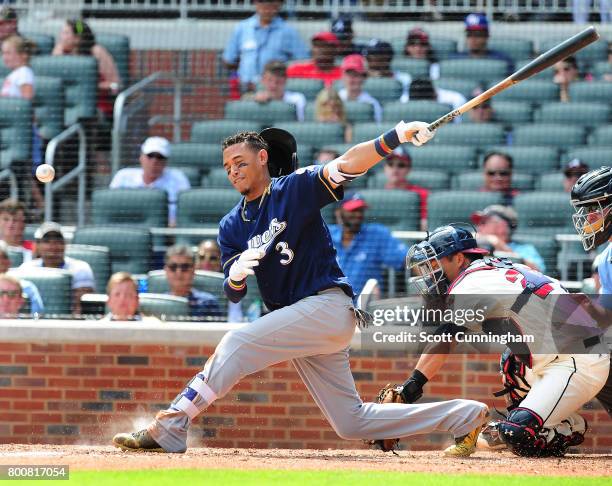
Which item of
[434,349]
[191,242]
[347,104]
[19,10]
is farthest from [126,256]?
[19,10]

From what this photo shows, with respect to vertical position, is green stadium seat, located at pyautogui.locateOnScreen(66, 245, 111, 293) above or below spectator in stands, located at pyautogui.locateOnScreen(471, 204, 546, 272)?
below

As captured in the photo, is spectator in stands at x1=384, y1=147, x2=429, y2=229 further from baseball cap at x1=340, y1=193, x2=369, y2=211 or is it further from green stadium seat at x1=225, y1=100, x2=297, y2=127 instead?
green stadium seat at x1=225, y1=100, x2=297, y2=127

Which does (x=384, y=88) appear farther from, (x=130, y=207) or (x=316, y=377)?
(x=316, y=377)

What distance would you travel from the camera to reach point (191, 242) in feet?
30.6

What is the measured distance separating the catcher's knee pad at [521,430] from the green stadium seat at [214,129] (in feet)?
16.0

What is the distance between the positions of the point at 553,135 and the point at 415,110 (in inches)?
45.9

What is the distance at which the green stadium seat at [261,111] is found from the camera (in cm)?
1049

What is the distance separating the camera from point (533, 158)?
9.83m

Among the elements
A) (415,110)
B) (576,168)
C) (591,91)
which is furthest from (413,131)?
(591,91)

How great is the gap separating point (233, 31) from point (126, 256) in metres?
3.90

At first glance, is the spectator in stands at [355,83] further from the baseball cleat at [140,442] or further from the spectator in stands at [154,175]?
the baseball cleat at [140,442]

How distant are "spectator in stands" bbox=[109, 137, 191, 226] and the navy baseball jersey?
3.92 metres

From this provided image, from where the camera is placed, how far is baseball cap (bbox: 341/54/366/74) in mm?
10742

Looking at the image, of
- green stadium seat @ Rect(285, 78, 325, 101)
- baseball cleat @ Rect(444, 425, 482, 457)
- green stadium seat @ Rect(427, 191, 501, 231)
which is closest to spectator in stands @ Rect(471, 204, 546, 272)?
green stadium seat @ Rect(427, 191, 501, 231)
